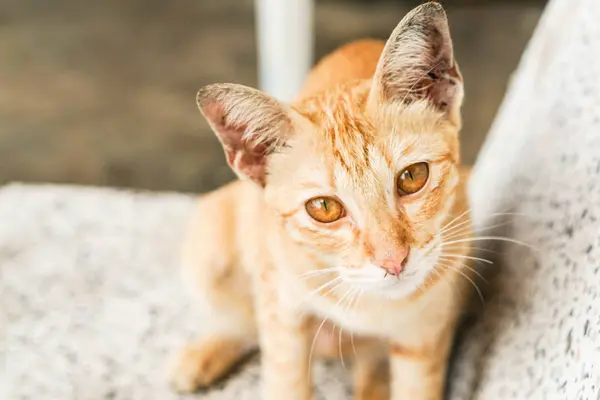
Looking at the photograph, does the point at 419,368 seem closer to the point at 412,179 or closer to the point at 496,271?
the point at 496,271

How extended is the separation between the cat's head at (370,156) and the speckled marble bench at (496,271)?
146 millimetres

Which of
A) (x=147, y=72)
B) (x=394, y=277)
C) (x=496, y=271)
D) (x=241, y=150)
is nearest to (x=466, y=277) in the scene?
(x=496, y=271)

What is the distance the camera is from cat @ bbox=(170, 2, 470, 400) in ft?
2.51

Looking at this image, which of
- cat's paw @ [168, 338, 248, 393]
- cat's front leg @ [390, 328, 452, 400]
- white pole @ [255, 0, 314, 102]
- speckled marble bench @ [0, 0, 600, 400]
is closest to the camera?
speckled marble bench @ [0, 0, 600, 400]

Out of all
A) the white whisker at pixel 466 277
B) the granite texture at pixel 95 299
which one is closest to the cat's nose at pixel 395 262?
the white whisker at pixel 466 277

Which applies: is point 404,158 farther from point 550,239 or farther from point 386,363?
point 386,363

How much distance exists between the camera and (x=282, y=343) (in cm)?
97

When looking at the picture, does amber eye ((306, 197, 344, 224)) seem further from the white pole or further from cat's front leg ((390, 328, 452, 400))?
the white pole

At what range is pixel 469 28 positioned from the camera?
2518 mm

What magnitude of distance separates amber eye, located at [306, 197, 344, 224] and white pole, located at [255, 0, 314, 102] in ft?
2.60

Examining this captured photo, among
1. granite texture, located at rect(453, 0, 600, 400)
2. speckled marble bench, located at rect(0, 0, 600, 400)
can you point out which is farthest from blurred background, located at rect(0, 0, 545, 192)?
granite texture, located at rect(453, 0, 600, 400)

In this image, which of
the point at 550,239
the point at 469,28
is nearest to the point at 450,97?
the point at 550,239

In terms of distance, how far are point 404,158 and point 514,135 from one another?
35 cm

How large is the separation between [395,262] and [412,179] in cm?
9
